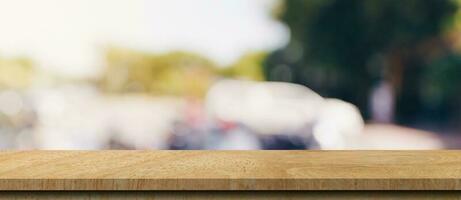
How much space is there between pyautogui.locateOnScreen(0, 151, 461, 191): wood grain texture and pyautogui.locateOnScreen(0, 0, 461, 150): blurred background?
490 cm

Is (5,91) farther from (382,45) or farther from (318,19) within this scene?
(382,45)

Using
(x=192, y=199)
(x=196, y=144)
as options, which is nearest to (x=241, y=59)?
(x=196, y=144)

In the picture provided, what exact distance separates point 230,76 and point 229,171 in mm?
5177

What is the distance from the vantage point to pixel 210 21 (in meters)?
6.03

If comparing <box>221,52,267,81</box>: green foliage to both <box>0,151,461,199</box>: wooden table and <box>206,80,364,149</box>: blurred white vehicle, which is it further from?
<box>0,151,461,199</box>: wooden table

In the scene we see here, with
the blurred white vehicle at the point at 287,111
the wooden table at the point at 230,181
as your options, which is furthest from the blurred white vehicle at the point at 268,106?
the wooden table at the point at 230,181

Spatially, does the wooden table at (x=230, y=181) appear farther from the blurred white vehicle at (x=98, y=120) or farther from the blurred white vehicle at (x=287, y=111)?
the blurred white vehicle at (x=98, y=120)

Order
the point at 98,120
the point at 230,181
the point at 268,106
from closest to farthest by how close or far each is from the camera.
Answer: the point at 230,181 → the point at 268,106 → the point at 98,120

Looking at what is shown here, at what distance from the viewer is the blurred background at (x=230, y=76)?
241 inches

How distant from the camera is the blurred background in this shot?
611 cm

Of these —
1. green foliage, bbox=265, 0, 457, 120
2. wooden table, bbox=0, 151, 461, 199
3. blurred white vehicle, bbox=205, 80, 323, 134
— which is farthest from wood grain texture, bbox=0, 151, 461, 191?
green foliage, bbox=265, 0, 457, 120

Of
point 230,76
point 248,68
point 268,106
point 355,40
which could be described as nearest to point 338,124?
point 268,106

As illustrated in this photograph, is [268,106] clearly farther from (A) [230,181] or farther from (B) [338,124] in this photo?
(A) [230,181]

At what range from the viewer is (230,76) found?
20.2ft
